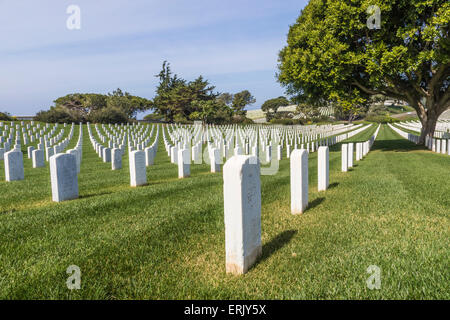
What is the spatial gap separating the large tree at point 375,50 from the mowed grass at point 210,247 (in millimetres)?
11135

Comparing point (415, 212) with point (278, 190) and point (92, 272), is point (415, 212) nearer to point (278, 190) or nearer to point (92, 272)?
point (278, 190)

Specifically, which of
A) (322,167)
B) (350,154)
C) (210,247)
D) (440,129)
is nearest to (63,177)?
(210,247)

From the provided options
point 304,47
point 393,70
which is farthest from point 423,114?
point 304,47

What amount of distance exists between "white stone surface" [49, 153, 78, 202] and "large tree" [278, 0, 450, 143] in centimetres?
1413

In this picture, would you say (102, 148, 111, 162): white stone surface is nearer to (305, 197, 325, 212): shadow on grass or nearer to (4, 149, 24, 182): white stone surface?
(4, 149, 24, 182): white stone surface

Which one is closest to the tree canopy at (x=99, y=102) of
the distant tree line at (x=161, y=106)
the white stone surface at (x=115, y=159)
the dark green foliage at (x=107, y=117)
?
the distant tree line at (x=161, y=106)

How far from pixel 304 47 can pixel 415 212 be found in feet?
54.6

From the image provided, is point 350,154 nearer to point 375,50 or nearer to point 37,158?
point 375,50

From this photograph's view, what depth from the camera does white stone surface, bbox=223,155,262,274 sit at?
303 cm

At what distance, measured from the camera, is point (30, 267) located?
306 cm

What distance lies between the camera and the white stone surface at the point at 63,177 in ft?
19.5

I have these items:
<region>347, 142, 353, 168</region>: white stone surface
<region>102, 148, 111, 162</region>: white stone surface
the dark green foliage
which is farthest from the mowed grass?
the dark green foliage

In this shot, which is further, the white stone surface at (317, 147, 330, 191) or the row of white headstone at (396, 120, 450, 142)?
the row of white headstone at (396, 120, 450, 142)
